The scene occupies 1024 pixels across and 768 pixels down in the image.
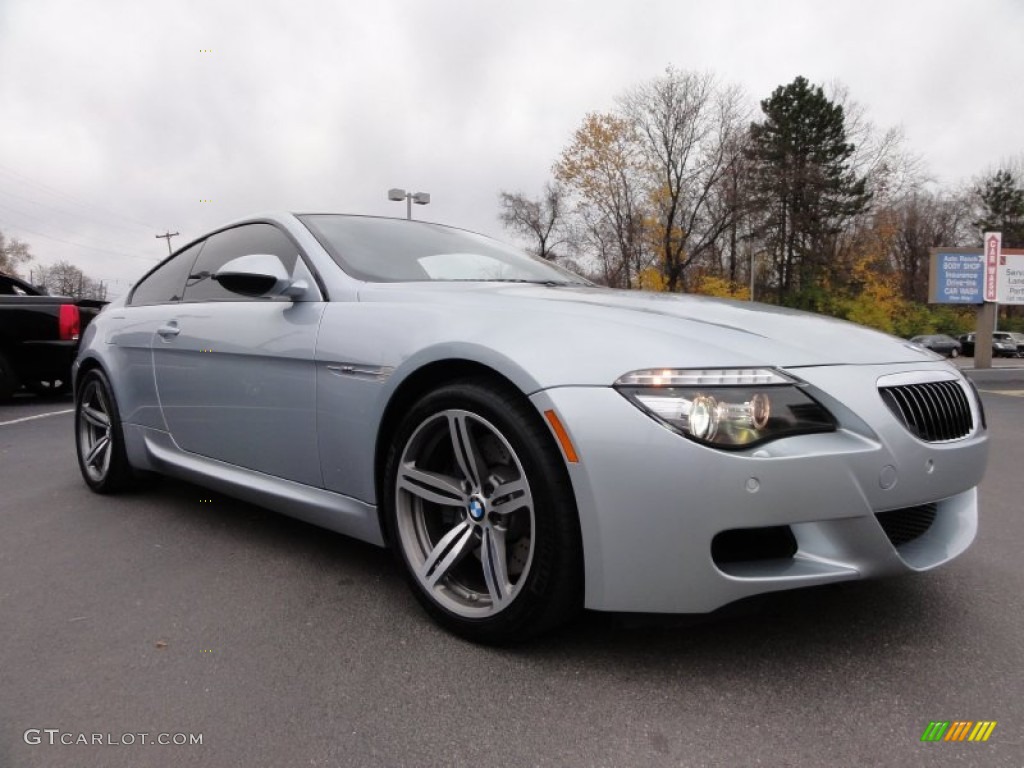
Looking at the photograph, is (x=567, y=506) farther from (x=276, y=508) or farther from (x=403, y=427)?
(x=276, y=508)

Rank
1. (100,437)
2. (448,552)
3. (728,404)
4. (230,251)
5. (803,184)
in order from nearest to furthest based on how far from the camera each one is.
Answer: (728,404), (448,552), (230,251), (100,437), (803,184)

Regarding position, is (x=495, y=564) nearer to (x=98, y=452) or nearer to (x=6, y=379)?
(x=98, y=452)

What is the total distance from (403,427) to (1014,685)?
176cm

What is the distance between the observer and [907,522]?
195 centimetres

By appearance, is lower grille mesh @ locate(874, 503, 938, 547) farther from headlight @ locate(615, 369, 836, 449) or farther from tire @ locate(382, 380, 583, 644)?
tire @ locate(382, 380, 583, 644)

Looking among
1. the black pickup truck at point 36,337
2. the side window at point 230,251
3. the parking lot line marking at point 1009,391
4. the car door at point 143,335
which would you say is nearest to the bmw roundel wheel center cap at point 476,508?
the side window at point 230,251

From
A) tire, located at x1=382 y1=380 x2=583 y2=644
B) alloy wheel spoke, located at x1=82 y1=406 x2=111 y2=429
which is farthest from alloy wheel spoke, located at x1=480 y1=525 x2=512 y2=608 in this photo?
alloy wheel spoke, located at x1=82 y1=406 x2=111 y2=429

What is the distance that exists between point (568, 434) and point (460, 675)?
0.71 m

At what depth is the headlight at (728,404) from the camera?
5.58 ft

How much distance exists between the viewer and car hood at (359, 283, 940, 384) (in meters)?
1.81

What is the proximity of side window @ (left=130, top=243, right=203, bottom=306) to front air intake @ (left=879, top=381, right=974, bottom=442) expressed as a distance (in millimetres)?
3135

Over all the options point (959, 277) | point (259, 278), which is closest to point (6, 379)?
point (259, 278)

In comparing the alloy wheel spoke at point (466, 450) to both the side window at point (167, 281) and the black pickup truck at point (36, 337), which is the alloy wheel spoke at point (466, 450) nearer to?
the side window at point (167, 281)

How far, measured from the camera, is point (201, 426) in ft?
10.2
